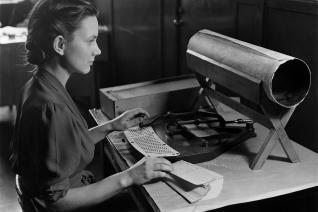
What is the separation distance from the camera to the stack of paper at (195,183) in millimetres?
1351

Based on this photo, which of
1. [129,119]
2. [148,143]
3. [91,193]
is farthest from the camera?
[129,119]

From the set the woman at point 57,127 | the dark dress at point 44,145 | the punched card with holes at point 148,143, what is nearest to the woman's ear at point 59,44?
the woman at point 57,127

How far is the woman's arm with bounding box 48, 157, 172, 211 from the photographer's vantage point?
1419 millimetres

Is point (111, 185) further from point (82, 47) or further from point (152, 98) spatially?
point (152, 98)

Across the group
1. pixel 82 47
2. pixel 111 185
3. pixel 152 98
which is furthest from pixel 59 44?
pixel 152 98

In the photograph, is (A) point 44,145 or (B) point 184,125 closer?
(A) point 44,145

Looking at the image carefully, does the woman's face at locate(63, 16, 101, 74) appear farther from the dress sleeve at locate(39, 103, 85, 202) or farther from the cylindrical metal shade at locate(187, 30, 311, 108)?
the cylindrical metal shade at locate(187, 30, 311, 108)

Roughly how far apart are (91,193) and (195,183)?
0.37 meters

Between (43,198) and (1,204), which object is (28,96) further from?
(1,204)

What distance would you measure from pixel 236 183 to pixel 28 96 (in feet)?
2.56

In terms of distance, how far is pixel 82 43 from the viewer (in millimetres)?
1511

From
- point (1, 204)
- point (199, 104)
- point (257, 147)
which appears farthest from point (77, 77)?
point (257, 147)

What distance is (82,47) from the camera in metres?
1.52

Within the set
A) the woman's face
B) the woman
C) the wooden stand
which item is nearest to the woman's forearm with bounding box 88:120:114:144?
the woman
